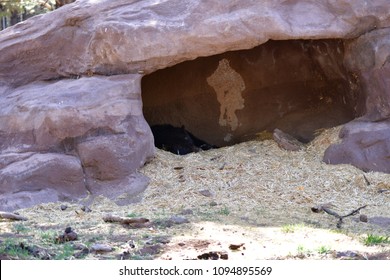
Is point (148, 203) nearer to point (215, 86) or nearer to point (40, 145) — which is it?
point (40, 145)

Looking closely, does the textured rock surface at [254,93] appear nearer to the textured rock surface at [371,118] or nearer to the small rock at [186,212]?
the textured rock surface at [371,118]

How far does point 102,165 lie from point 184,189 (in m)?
0.99

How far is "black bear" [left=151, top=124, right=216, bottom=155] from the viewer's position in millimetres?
9852

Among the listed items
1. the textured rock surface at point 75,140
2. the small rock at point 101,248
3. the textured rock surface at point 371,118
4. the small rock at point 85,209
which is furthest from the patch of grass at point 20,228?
the textured rock surface at point 371,118

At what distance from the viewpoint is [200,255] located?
4816 millimetres

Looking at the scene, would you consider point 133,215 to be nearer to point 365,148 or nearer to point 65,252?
point 65,252

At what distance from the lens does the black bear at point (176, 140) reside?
9852 mm

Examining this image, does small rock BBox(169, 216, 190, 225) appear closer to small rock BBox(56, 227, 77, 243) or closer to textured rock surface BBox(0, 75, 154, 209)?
small rock BBox(56, 227, 77, 243)

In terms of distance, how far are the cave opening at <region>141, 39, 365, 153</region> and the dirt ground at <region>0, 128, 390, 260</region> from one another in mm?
744

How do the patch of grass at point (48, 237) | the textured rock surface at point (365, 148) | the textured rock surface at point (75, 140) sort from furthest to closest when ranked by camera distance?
1. the textured rock surface at point (365, 148)
2. the textured rock surface at point (75, 140)
3. the patch of grass at point (48, 237)

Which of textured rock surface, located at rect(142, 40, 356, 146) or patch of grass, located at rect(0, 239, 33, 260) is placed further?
textured rock surface, located at rect(142, 40, 356, 146)

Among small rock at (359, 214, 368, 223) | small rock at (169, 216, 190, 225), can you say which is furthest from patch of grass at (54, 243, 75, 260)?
small rock at (359, 214, 368, 223)

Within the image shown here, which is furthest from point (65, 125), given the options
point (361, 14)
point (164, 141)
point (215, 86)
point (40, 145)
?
point (361, 14)

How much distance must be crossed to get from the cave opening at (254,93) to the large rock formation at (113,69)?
946 mm
